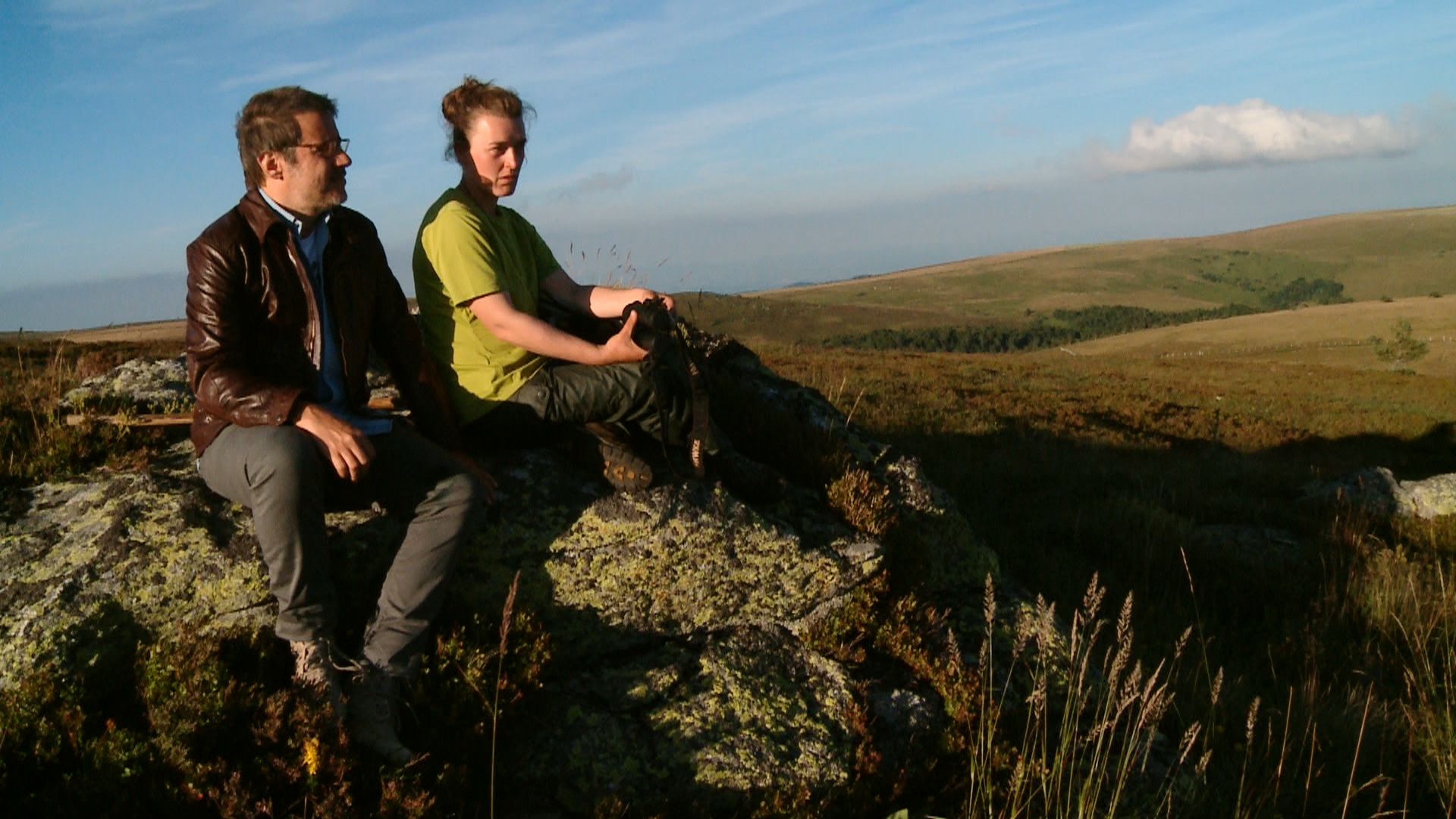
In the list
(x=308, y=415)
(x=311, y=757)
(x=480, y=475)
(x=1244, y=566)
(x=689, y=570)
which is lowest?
(x=1244, y=566)

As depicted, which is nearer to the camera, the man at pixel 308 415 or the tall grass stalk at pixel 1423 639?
the man at pixel 308 415

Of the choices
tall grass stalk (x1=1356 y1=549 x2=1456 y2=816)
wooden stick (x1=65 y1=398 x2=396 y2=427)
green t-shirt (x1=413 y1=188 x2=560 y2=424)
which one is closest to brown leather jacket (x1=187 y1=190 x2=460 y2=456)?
green t-shirt (x1=413 y1=188 x2=560 y2=424)

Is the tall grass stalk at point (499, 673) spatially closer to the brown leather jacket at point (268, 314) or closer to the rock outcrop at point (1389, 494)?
the brown leather jacket at point (268, 314)

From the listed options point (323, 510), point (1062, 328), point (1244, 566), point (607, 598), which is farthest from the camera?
point (1062, 328)

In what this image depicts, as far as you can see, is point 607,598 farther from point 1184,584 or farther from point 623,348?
point 1184,584

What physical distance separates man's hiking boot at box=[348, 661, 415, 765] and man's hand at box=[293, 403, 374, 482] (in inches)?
29.2

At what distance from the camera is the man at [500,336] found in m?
4.57

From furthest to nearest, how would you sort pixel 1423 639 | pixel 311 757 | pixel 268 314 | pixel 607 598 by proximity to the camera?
pixel 1423 639
pixel 607 598
pixel 268 314
pixel 311 757

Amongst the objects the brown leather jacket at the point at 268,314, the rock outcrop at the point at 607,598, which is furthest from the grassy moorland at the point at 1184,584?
the brown leather jacket at the point at 268,314

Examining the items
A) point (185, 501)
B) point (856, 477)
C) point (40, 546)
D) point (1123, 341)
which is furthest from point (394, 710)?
point (1123, 341)

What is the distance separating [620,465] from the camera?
4723 mm

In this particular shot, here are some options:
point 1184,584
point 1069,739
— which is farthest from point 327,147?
point 1184,584

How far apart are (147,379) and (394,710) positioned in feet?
11.2

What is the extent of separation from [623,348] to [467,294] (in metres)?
0.77
